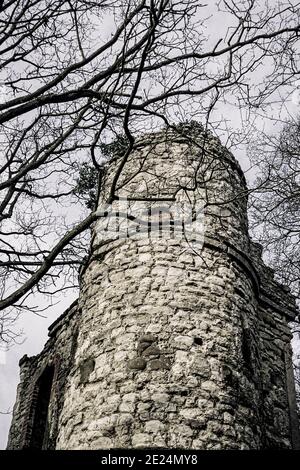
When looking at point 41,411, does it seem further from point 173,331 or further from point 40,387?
point 173,331

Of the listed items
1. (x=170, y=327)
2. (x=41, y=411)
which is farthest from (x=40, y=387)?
(x=170, y=327)

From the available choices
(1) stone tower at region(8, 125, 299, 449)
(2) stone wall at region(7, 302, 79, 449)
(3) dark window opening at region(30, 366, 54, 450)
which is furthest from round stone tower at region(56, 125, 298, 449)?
(3) dark window opening at region(30, 366, 54, 450)

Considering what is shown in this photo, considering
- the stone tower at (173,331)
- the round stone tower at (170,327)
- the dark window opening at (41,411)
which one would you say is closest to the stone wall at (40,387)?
the dark window opening at (41,411)

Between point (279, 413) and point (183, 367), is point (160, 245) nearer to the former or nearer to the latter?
point (183, 367)

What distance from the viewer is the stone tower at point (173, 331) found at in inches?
198

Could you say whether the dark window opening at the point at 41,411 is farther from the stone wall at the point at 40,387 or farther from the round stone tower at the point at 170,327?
the round stone tower at the point at 170,327

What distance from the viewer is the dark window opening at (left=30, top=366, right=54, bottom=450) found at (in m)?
9.02

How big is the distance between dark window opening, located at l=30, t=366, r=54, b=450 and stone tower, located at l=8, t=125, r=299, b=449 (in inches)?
58.7

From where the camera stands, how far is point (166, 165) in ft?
22.6

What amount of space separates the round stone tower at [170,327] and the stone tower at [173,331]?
1 centimetres

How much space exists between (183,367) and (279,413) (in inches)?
101

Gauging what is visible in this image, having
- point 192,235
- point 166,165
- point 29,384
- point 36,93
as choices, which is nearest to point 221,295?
point 192,235
